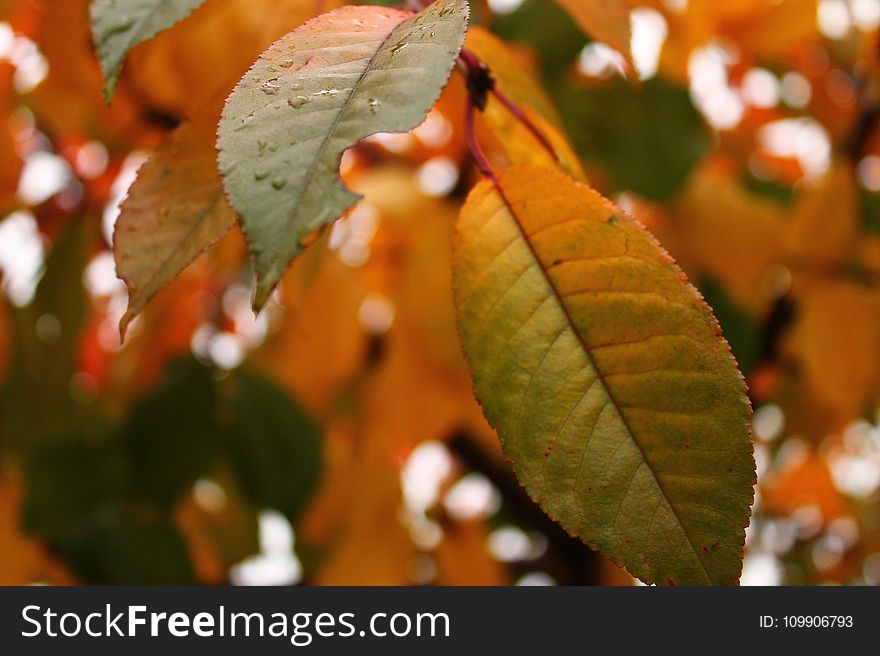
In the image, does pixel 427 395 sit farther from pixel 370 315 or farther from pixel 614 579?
pixel 614 579

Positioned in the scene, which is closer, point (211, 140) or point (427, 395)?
point (211, 140)

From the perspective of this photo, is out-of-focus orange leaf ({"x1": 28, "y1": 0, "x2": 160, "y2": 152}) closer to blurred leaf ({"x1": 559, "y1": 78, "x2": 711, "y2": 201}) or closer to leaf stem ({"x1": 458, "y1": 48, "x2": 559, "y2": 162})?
leaf stem ({"x1": 458, "y1": 48, "x2": 559, "y2": 162})

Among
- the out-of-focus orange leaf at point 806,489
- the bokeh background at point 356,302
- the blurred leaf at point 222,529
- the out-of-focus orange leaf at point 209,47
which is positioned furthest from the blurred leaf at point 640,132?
the out-of-focus orange leaf at point 806,489

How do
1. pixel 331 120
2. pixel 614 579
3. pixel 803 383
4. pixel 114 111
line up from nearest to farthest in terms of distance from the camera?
pixel 331 120
pixel 114 111
pixel 803 383
pixel 614 579

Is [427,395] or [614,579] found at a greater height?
[427,395]

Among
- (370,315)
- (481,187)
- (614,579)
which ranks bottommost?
(614,579)

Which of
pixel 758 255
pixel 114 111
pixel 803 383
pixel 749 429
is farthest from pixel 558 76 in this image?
pixel 749 429

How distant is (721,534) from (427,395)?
65cm

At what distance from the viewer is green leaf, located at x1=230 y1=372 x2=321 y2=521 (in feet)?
3.15

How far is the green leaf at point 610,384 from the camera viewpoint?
0.31 meters

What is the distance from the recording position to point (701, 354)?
1.05 ft

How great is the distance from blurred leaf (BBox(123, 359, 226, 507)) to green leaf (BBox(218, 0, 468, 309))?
0.73m

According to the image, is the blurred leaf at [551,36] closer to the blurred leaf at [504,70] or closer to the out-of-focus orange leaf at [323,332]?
the out-of-focus orange leaf at [323,332]

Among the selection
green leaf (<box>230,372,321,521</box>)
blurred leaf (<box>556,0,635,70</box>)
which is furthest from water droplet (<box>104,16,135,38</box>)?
green leaf (<box>230,372,321,521</box>)
